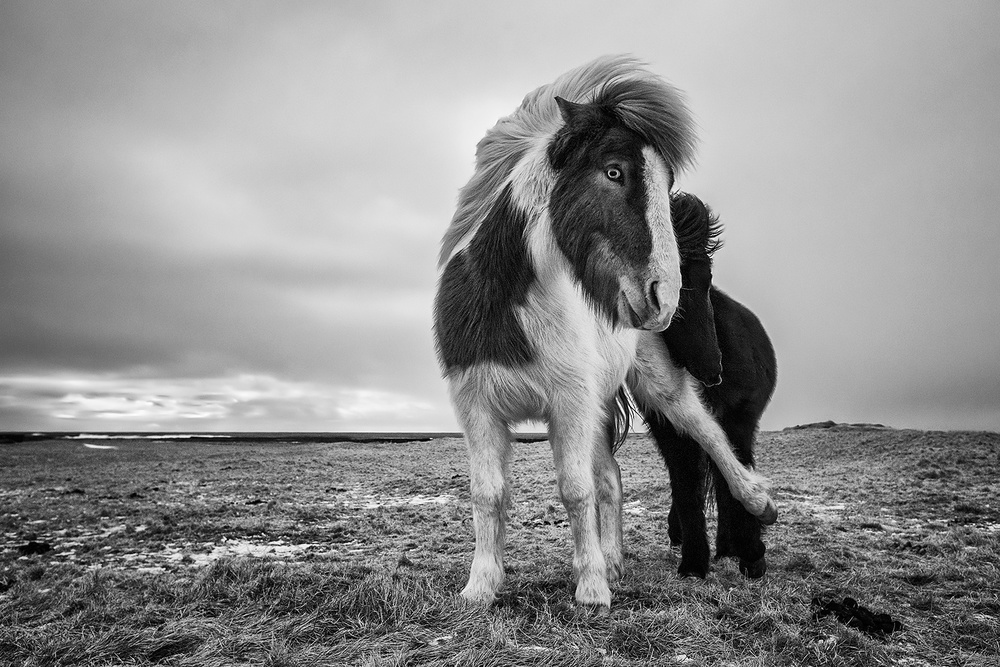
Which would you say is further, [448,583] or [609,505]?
[609,505]

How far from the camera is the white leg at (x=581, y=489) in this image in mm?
3529

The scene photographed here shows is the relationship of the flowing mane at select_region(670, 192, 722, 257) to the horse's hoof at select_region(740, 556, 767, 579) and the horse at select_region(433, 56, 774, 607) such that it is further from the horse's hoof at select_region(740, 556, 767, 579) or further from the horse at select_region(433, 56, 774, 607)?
the horse's hoof at select_region(740, 556, 767, 579)

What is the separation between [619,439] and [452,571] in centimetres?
194

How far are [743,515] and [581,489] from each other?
1.83m

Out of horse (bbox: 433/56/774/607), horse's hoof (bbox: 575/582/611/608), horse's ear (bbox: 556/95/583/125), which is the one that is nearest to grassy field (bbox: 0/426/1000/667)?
horse's hoof (bbox: 575/582/611/608)

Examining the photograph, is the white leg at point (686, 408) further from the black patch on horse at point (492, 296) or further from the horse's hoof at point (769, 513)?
the black patch on horse at point (492, 296)

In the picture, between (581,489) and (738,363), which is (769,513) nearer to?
(738,363)

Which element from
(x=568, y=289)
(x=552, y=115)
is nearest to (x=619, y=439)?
(x=568, y=289)

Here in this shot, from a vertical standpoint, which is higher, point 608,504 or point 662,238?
point 662,238

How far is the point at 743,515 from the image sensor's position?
4.52 meters

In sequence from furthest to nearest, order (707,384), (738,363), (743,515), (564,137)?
(738,363), (743,515), (707,384), (564,137)

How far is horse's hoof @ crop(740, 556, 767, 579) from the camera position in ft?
14.6

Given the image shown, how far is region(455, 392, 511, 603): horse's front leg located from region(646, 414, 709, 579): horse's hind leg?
1664mm

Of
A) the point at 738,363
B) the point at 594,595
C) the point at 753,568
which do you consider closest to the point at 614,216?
the point at 738,363
